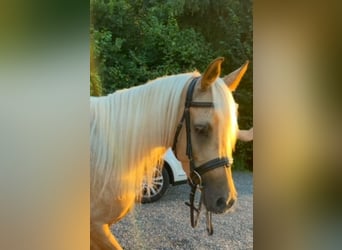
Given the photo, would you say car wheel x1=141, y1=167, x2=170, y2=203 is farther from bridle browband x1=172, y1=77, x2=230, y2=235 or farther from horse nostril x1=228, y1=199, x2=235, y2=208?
horse nostril x1=228, y1=199, x2=235, y2=208

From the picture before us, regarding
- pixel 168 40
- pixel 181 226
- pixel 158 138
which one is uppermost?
pixel 168 40

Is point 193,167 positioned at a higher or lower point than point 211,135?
lower

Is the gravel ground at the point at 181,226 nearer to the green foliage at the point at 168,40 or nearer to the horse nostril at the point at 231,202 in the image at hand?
the horse nostril at the point at 231,202

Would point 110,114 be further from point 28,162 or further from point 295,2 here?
point 295,2

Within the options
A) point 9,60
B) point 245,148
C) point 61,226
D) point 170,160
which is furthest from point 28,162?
point 245,148

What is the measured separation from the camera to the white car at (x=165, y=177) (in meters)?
1.56

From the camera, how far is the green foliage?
153 centimetres

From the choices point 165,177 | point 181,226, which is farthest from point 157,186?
point 181,226

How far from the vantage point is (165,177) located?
1.57 m

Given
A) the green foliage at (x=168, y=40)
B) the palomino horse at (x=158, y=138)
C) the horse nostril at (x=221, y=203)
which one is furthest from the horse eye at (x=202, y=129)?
the horse nostril at (x=221, y=203)

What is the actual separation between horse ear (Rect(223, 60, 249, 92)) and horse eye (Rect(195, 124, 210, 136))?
0.15 meters

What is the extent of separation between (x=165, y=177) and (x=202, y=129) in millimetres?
208

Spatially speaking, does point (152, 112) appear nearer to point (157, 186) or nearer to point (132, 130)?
point (132, 130)

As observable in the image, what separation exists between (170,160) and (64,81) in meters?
0.47
